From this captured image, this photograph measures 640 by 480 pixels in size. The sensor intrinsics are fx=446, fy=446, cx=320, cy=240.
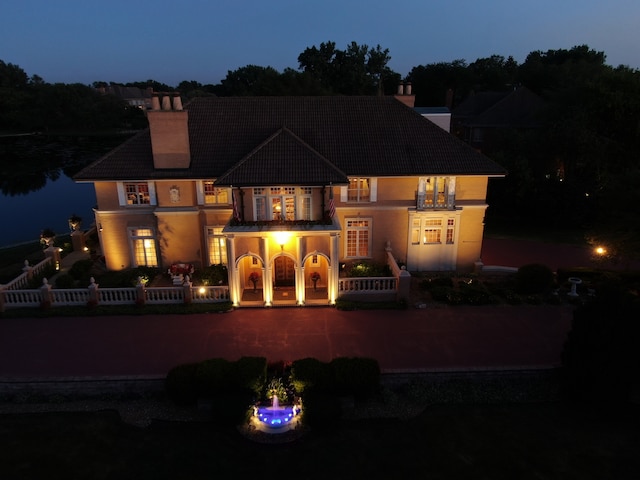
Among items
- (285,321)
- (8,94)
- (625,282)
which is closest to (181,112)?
(285,321)

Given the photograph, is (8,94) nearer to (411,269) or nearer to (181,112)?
(181,112)

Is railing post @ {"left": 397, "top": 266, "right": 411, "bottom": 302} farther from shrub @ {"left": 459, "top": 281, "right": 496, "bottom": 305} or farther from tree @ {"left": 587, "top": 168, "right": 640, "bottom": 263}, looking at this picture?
tree @ {"left": 587, "top": 168, "right": 640, "bottom": 263}

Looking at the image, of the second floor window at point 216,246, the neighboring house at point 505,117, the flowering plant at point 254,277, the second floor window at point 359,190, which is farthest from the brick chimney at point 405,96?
the neighboring house at point 505,117

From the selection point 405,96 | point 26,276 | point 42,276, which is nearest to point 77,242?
point 42,276

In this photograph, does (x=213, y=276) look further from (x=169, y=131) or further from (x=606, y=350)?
(x=606, y=350)

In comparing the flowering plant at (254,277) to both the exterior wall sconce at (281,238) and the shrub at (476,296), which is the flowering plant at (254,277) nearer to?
the exterior wall sconce at (281,238)

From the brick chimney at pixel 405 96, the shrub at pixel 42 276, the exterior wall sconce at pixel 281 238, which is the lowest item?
the shrub at pixel 42 276

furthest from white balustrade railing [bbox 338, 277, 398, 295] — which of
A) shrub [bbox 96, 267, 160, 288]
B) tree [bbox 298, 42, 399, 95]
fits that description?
tree [bbox 298, 42, 399, 95]
